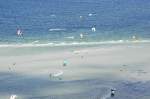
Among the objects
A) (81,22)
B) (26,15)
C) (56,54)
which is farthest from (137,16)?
(56,54)

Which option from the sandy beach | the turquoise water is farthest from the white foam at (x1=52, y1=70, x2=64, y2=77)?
the turquoise water

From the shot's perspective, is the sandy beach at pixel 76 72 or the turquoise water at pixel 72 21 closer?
the sandy beach at pixel 76 72

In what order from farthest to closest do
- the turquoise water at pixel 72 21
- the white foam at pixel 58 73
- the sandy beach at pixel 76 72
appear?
the turquoise water at pixel 72 21 → the white foam at pixel 58 73 → the sandy beach at pixel 76 72

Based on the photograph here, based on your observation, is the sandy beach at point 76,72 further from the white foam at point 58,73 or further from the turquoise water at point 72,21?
the turquoise water at point 72,21

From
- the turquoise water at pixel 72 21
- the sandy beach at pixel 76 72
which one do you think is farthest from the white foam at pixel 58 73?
the turquoise water at pixel 72 21

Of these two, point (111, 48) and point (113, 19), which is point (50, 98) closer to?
point (111, 48)
